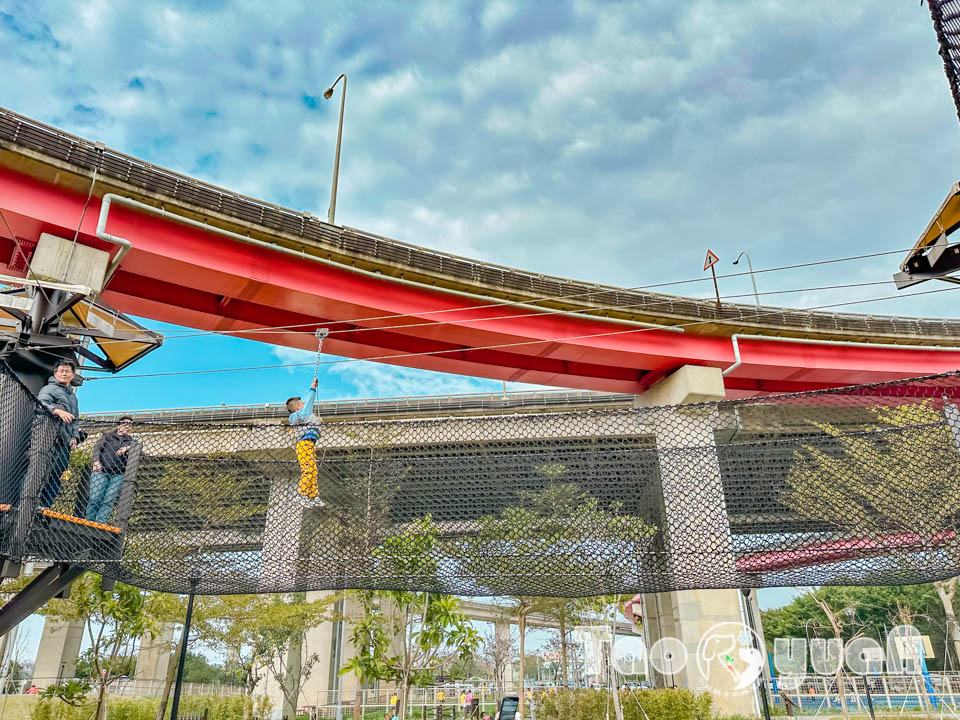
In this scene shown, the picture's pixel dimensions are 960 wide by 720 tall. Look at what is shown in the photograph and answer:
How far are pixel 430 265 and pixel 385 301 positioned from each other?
3.35ft

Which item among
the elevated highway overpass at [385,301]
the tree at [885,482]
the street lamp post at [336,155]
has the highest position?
the street lamp post at [336,155]

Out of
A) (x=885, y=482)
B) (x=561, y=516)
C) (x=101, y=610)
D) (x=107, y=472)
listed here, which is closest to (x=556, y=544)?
(x=561, y=516)

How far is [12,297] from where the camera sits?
6.49 m

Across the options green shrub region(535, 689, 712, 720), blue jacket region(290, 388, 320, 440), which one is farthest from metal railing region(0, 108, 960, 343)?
green shrub region(535, 689, 712, 720)

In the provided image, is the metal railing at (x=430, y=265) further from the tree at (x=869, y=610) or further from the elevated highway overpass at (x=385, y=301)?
the tree at (x=869, y=610)

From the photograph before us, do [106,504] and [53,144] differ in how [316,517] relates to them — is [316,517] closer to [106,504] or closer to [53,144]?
[106,504]

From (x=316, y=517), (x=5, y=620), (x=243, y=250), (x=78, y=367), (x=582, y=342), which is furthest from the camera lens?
(x=582, y=342)

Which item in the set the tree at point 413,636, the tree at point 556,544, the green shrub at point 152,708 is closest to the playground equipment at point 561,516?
the tree at point 556,544

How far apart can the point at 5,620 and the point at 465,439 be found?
12.4ft

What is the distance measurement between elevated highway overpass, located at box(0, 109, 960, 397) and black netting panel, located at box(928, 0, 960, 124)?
21.9ft

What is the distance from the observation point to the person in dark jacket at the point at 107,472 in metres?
4.94

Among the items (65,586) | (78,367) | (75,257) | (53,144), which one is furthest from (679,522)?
(53,144)

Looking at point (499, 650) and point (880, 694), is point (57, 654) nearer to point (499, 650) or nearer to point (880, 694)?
point (499, 650)

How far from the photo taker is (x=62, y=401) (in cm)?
525
